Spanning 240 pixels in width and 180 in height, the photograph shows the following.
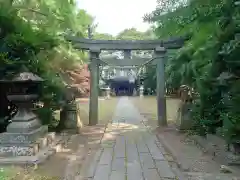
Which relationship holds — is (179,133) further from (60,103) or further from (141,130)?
(60,103)

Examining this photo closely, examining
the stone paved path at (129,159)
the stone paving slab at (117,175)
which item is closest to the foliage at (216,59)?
the stone paved path at (129,159)

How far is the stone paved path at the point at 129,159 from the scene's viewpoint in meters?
4.87

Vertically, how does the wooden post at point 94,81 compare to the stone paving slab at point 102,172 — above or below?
above

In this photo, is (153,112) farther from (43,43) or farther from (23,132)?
(23,132)

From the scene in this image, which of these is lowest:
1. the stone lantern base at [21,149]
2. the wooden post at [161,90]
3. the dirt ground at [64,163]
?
the dirt ground at [64,163]

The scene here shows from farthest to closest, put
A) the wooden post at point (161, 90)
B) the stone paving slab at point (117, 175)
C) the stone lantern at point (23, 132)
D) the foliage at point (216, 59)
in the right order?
the wooden post at point (161, 90), the stone lantern at point (23, 132), the foliage at point (216, 59), the stone paving slab at point (117, 175)

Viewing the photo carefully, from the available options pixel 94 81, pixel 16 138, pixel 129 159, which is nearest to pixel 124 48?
pixel 94 81

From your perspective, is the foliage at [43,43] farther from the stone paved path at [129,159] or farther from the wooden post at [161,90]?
the wooden post at [161,90]

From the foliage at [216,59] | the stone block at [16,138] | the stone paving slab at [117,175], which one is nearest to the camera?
the stone paving slab at [117,175]

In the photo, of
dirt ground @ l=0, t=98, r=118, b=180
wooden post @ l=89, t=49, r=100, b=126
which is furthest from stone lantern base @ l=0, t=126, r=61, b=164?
wooden post @ l=89, t=49, r=100, b=126

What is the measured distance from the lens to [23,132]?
611 centimetres

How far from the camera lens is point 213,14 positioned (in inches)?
285

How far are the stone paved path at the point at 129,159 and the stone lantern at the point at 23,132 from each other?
127 cm

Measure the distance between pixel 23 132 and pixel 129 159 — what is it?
2.27 metres
